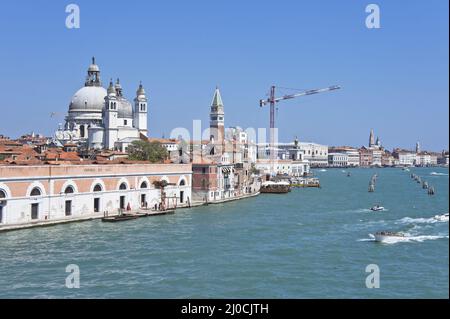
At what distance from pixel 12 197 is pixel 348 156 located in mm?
101862

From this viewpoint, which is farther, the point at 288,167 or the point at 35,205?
the point at 288,167

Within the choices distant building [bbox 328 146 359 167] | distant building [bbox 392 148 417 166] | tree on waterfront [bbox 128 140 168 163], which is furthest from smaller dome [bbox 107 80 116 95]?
distant building [bbox 392 148 417 166]

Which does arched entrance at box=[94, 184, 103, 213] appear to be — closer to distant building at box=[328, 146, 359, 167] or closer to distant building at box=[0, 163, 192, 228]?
distant building at box=[0, 163, 192, 228]

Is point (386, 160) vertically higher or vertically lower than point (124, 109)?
lower

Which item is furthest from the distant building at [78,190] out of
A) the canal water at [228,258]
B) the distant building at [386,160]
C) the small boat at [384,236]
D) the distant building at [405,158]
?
the distant building at [405,158]

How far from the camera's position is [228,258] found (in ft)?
44.2

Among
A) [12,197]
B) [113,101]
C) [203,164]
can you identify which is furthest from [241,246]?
[113,101]

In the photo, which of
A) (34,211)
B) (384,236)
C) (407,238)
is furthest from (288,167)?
(384,236)

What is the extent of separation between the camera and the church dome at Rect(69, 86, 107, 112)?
46969 millimetres

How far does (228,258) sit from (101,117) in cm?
3511

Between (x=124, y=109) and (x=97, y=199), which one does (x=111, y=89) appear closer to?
(x=124, y=109)

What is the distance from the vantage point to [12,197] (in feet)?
61.1

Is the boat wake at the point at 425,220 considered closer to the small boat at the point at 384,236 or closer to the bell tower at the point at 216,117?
the small boat at the point at 384,236

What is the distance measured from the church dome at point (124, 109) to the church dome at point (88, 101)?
166cm
